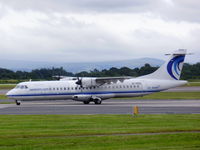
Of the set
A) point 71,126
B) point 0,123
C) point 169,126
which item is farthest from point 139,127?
point 0,123

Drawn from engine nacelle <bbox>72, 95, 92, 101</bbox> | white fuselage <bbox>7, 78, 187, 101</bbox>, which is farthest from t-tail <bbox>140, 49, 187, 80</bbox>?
engine nacelle <bbox>72, 95, 92, 101</bbox>

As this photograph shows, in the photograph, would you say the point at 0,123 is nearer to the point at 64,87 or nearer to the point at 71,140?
the point at 71,140

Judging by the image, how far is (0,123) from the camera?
2573cm

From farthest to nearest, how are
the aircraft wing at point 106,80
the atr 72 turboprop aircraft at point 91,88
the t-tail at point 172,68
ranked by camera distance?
the t-tail at point 172,68 < the atr 72 turboprop aircraft at point 91,88 < the aircraft wing at point 106,80

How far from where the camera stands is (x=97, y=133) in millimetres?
20594

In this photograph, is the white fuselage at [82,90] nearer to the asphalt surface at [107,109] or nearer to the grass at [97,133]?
the asphalt surface at [107,109]

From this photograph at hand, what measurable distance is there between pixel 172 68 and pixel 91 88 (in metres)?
8.44

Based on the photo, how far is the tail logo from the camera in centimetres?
4566

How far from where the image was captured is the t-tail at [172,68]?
1796 inches

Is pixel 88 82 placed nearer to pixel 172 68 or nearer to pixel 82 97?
pixel 82 97

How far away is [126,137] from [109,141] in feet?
3.82

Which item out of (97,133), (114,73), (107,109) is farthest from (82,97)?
(114,73)

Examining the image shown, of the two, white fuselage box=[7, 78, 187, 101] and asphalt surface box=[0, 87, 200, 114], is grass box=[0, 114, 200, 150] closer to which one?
asphalt surface box=[0, 87, 200, 114]

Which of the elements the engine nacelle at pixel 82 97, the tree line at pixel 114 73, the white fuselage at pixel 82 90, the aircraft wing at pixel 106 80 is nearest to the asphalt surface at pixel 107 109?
the engine nacelle at pixel 82 97
